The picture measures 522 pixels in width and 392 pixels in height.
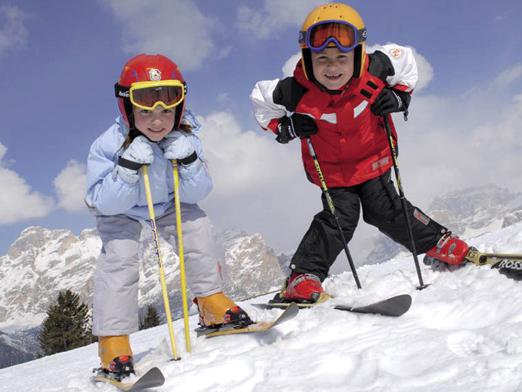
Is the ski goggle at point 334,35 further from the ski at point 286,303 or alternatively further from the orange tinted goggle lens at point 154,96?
the ski at point 286,303

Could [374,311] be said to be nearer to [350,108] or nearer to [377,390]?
[377,390]

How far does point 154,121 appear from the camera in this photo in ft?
12.3

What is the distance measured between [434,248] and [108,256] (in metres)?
3.14

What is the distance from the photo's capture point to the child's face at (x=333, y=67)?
4.27 meters

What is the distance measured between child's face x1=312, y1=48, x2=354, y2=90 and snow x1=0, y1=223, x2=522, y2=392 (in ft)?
6.45

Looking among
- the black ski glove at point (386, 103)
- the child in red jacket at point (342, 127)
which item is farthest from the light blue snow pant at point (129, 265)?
the black ski glove at point (386, 103)

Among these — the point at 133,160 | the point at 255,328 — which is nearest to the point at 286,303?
the point at 255,328

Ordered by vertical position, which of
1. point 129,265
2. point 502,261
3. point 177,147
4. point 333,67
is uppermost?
point 333,67

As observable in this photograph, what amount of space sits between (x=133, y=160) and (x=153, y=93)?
1.95 feet

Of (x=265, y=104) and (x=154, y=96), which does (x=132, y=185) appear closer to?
(x=154, y=96)

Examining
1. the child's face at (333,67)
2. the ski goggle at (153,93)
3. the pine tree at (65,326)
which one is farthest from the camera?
the pine tree at (65,326)

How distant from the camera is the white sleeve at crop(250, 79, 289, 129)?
4797 mm

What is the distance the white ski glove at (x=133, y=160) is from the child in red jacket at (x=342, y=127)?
5.35ft

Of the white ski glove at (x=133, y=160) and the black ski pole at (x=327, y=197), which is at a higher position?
the white ski glove at (x=133, y=160)
